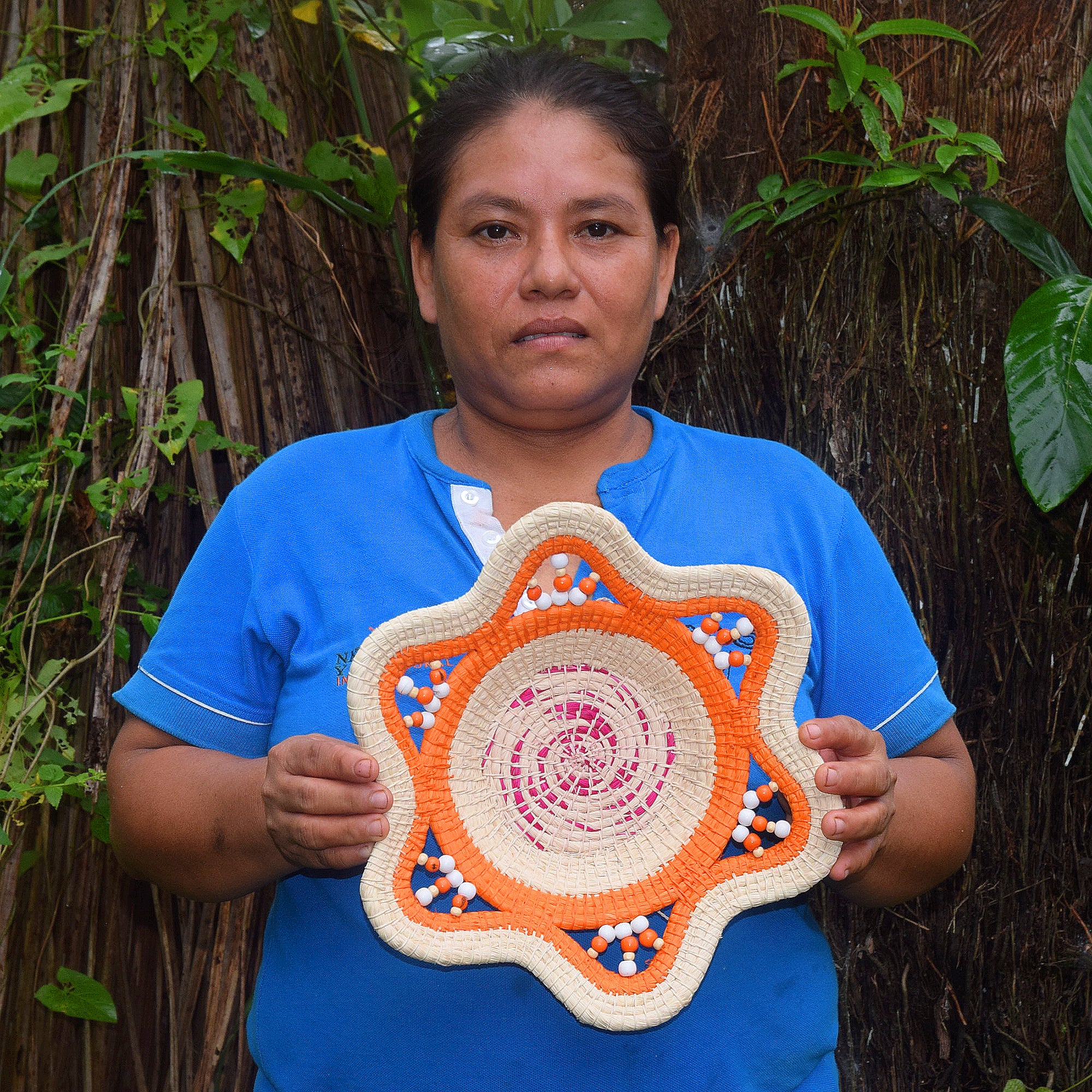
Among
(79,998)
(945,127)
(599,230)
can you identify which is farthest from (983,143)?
(79,998)

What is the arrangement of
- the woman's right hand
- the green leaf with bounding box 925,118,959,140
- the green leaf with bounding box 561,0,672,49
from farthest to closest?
the green leaf with bounding box 561,0,672,49 < the green leaf with bounding box 925,118,959,140 < the woman's right hand

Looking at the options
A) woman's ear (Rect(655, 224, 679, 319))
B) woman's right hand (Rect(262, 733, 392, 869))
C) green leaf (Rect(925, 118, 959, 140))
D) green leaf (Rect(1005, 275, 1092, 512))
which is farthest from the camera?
green leaf (Rect(925, 118, 959, 140))

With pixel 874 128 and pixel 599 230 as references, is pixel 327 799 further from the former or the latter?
pixel 874 128

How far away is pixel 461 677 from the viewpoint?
0.89 metres

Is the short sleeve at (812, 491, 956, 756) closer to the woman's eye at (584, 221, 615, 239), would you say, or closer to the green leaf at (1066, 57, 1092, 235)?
the woman's eye at (584, 221, 615, 239)

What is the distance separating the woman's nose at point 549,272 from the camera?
959 millimetres

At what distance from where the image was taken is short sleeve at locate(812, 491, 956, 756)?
3.26 ft

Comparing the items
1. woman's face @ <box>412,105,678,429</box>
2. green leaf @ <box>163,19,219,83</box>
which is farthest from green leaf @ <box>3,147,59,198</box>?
woman's face @ <box>412,105,678,429</box>

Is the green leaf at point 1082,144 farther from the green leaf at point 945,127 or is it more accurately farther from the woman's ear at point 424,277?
the woman's ear at point 424,277

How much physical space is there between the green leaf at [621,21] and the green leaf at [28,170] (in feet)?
2.91

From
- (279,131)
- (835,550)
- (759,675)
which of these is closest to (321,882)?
(759,675)

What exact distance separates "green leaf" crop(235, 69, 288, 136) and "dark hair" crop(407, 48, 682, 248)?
674 millimetres

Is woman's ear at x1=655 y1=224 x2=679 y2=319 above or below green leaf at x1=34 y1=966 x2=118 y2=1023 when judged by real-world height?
above

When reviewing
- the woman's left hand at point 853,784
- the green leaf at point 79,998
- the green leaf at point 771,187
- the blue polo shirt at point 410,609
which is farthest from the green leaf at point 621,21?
the green leaf at point 79,998
